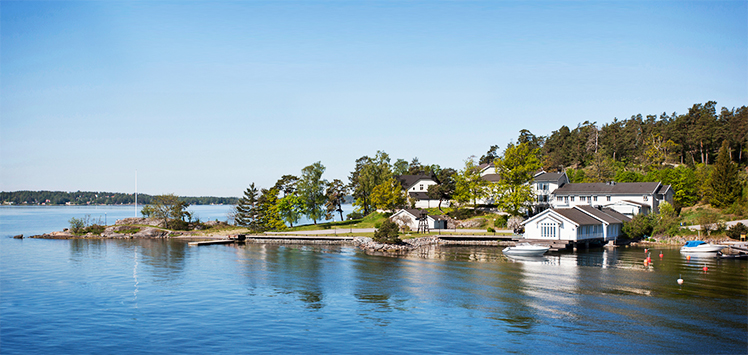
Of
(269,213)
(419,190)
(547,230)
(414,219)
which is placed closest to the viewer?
(547,230)

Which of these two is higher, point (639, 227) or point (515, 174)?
point (515, 174)

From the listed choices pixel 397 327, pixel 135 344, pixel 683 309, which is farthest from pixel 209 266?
pixel 683 309

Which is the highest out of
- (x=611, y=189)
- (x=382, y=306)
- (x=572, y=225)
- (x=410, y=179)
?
(x=410, y=179)

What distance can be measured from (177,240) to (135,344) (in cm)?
7131

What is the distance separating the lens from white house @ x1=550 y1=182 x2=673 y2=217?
83.8 meters

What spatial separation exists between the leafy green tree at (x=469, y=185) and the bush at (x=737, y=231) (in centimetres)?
4053

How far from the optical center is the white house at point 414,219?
89.9 m

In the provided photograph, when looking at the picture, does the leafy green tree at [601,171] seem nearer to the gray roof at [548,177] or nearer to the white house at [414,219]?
the gray roof at [548,177]

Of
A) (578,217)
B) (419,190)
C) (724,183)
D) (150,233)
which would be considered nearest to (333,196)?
(419,190)

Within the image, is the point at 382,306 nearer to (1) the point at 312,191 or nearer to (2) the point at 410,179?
(1) the point at 312,191

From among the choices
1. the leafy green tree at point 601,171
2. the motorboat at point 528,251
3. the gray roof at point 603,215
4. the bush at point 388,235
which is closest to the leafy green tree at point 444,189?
the leafy green tree at point 601,171

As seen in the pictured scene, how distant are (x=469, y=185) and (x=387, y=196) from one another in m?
17.6

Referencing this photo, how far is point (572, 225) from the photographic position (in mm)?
67125

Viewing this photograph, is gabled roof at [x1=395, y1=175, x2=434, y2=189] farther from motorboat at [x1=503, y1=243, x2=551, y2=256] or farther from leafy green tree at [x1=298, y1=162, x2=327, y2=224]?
motorboat at [x1=503, y1=243, x2=551, y2=256]
